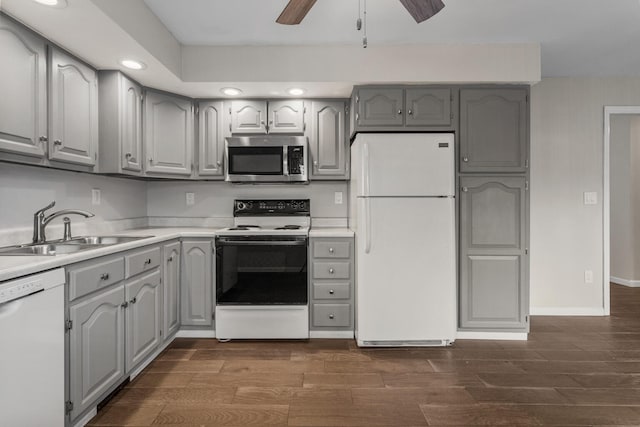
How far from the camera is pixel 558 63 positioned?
3.14m

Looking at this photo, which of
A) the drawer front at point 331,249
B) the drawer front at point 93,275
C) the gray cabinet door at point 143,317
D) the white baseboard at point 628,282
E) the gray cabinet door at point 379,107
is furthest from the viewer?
the white baseboard at point 628,282

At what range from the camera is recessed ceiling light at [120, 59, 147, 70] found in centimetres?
239

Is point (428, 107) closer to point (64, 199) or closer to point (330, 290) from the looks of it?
point (330, 290)

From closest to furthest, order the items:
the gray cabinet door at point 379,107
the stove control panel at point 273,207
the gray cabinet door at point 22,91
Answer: the gray cabinet door at point 22,91 → the gray cabinet door at point 379,107 → the stove control panel at point 273,207

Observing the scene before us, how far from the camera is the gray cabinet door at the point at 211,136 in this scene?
10.5 feet

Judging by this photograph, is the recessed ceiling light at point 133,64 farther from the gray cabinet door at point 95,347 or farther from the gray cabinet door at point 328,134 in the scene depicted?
the gray cabinet door at point 95,347

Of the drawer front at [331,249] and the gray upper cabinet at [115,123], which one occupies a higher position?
the gray upper cabinet at [115,123]

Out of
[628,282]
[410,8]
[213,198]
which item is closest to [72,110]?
[213,198]

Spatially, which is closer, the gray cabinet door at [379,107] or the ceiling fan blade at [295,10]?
the ceiling fan blade at [295,10]

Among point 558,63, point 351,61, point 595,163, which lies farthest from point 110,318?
point 595,163

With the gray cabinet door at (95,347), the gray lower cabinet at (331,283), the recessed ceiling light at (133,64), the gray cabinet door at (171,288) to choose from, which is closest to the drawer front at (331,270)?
the gray lower cabinet at (331,283)

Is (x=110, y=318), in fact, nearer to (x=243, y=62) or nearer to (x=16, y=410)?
(x=16, y=410)

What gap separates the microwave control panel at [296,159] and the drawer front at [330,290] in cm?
101

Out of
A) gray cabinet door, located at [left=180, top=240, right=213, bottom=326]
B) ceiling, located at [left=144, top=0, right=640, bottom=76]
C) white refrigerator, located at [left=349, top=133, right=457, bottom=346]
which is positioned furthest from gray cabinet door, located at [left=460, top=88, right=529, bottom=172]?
gray cabinet door, located at [left=180, top=240, right=213, bottom=326]
